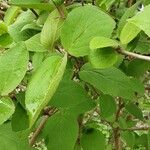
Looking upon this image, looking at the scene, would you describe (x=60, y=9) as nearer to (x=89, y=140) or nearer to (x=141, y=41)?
(x=141, y=41)

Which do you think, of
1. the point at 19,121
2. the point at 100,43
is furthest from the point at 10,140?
the point at 100,43

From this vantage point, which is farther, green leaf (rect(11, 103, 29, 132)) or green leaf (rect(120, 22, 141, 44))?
green leaf (rect(11, 103, 29, 132))

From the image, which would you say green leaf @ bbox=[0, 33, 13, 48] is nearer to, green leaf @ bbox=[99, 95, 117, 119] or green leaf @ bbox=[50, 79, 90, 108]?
green leaf @ bbox=[50, 79, 90, 108]

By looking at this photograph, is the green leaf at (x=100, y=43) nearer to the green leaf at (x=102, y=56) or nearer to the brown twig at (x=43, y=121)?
the green leaf at (x=102, y=56)

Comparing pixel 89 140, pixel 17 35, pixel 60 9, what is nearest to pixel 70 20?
pixel 60 9

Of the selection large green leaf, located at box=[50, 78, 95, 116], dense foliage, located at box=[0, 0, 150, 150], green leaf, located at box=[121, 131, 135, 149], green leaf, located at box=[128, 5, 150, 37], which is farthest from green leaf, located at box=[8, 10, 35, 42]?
green leaf, located at box=[121, 131, 135, 149]

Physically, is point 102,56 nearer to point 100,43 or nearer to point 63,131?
point 100,43
